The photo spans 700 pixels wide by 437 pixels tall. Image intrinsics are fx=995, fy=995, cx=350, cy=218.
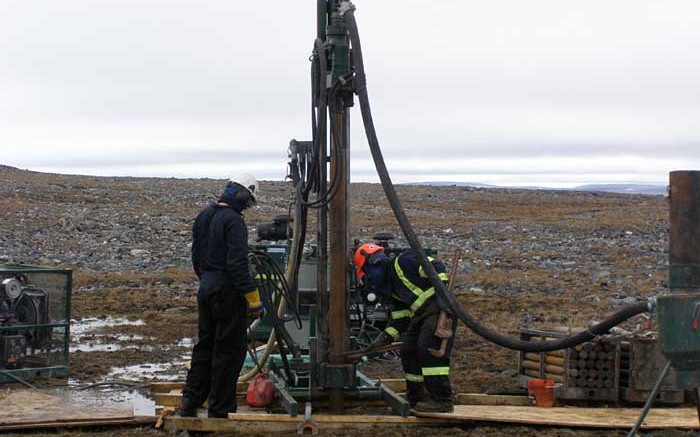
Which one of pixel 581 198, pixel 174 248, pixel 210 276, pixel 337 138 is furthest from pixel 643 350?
pixel 581 198

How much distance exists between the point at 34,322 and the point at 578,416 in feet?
16.8

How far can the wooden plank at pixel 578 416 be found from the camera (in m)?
7.78

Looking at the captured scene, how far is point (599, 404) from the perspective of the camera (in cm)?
884

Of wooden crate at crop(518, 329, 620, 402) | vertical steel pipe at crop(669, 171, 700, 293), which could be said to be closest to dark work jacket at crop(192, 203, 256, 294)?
wooden crate at crop(518, 329, 620, 402)

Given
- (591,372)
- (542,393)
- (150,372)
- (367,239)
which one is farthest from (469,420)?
(367,239)

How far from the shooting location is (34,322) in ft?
31.3

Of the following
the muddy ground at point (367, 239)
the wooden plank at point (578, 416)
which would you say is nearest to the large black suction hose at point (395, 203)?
the wooden plank at point (578, 416)

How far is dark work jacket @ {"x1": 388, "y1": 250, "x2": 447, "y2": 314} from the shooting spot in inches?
318

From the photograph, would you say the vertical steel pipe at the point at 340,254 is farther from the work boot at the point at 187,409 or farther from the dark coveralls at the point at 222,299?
the work boot at the point at 187,409

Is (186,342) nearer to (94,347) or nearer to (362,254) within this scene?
(94,347)

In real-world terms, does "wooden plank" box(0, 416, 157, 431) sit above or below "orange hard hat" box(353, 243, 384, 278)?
below

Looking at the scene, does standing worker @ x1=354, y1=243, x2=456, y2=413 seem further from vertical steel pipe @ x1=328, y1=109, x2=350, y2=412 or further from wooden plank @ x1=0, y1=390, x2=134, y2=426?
wooden plank @ x1=0, y1=390, x2=134, y2=426

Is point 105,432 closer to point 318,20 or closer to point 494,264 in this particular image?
point 318,20

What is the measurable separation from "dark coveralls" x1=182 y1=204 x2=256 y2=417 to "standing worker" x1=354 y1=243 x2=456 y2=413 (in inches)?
44.2
